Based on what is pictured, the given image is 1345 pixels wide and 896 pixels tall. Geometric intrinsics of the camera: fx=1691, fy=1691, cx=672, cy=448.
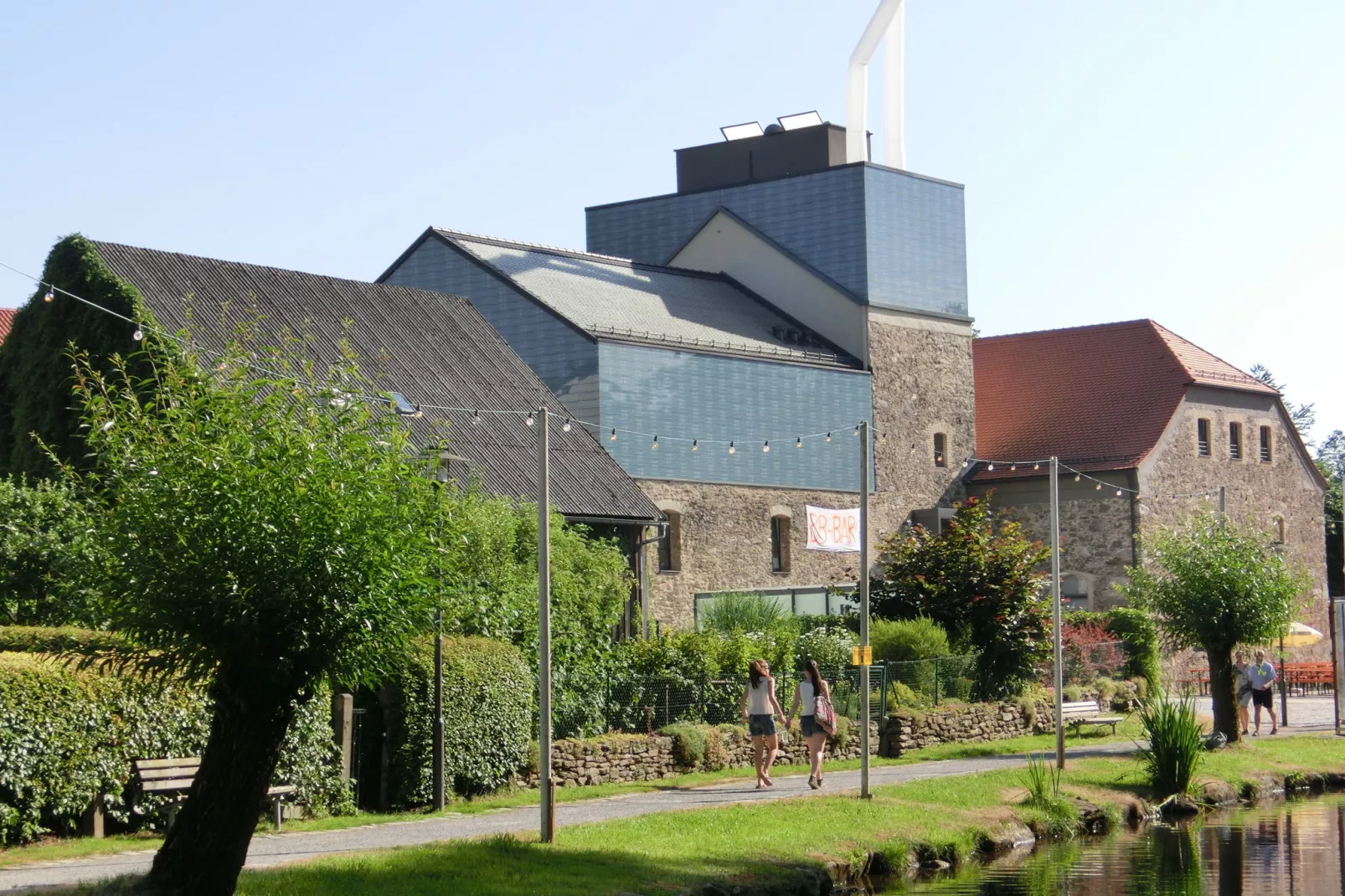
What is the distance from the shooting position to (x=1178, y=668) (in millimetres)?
49281

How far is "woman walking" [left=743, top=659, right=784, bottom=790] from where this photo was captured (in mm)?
23344

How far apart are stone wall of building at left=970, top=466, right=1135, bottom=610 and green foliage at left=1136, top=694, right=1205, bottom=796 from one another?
23444mm

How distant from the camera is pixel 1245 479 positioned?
54406mm

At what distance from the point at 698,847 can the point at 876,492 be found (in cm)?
3068

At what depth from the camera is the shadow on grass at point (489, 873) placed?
46.8ft

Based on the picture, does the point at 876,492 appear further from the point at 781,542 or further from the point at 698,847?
the point at 698,847

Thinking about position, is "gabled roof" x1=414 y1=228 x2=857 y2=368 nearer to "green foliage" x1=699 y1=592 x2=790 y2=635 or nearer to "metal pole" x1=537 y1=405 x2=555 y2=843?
"green foliage" x1=699 y1=592 x2=790 y2=635

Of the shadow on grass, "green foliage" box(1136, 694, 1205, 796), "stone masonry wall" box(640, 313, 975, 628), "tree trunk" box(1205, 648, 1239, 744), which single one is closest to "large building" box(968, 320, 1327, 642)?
"stone masonry wall" box(640, 313, 975, 628)

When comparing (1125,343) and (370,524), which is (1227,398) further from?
(370,524)

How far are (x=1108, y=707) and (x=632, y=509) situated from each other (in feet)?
35.9

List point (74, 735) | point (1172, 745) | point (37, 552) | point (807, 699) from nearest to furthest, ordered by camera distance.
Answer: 1. point (74, 735)
2. point (37, 552)
3. point (807, 699)
4. point (1172, 745)

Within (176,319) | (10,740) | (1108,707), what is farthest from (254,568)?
(1108,707)

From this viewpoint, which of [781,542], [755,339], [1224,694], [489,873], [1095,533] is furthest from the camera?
[1095,533]

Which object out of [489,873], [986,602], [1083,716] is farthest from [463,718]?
[1083,716]
